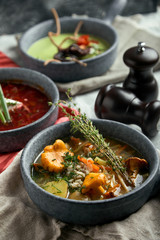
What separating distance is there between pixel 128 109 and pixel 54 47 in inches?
41.9

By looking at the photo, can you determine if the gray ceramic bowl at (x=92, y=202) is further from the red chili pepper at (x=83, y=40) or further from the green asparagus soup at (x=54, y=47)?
the red chili pepper at (x=83, y=40)

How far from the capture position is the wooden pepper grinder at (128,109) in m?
1.75

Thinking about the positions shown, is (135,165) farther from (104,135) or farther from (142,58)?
(142,58)

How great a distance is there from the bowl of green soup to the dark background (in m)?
0.32

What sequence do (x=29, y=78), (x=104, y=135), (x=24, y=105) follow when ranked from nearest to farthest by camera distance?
(x=104, y=135) < (x=24, y=105) < (x=29, y=78)

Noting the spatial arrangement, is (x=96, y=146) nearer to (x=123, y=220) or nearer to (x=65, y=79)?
(x=123, y=220)

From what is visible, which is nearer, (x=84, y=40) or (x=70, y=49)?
(x=70, y=49)

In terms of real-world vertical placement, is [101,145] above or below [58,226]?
above

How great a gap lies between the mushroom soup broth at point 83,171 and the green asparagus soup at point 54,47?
1.07 metres

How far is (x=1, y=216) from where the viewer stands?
1384 millimetres

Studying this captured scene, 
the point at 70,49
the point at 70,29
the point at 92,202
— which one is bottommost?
the point at 70,29

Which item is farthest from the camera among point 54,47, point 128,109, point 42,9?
point 42,9

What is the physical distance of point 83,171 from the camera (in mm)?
1438

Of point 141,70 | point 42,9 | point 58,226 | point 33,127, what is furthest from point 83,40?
point 58,226
